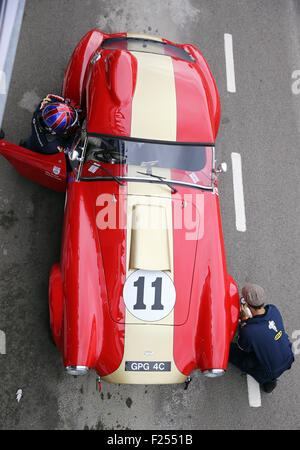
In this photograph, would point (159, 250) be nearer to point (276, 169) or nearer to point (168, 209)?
point (168, 209)

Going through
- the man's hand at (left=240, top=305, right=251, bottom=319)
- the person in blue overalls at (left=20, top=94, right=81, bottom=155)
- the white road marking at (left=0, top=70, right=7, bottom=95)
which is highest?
the white road marking at (left=0, top=70, right=7, bottom=95)

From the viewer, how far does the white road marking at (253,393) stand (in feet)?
15.1

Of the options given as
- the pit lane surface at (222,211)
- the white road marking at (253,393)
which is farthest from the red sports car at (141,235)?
the white road marking at (253,393)

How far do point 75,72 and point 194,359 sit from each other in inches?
144

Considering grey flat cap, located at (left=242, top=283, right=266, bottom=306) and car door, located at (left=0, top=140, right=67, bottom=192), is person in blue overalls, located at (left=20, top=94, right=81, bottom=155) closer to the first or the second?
Answer: car door, located at (left=0, top=140, right=67, bottom=192)

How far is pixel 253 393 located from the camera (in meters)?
4.64

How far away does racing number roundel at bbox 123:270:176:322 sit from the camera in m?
3.60

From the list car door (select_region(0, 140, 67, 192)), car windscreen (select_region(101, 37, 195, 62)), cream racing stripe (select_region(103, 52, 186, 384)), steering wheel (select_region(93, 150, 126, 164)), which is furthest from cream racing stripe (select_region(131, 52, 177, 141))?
car door (select_region(0, 140, 67, 192))

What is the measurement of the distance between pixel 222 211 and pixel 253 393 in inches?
94.7

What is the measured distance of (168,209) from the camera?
3.91m

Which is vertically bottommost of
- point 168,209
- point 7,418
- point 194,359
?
point 7,418

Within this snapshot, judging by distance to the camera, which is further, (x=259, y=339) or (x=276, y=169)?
(x=276, y=169)

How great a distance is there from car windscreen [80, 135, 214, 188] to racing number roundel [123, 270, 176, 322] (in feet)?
3.31
